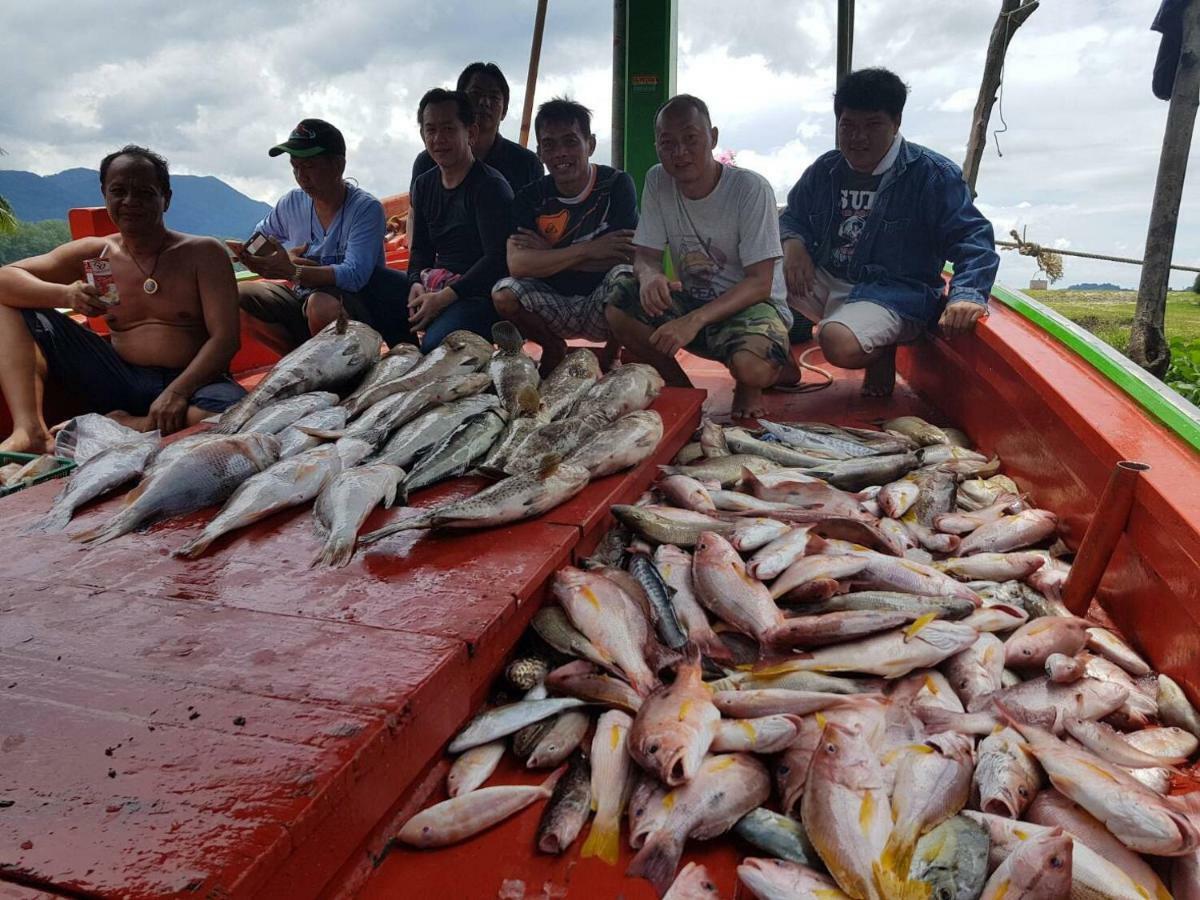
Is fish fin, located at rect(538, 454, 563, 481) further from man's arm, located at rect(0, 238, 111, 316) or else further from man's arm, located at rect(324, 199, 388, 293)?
man's arm, located at rect(324, 199, 388, 293)

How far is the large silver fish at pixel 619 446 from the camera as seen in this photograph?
9.91ft

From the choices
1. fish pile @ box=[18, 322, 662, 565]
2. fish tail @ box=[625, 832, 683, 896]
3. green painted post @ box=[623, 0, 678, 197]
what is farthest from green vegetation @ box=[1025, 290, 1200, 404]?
fish tail @ box=[625, 832, 683, 896]

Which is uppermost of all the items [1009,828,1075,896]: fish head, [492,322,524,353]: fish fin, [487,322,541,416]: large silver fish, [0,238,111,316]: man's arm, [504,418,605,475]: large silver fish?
[0,238,111,316]: man's arm

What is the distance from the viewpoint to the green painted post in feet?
21.2

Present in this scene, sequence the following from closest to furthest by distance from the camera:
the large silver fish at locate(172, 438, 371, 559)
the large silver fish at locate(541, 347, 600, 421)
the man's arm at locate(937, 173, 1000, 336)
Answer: the large silver fish at locate(172, 438, 371, 559) < the large silver fish at locate(541, 347, 600, 421) < the man's arm at locate(937, 173, 1000, 336)

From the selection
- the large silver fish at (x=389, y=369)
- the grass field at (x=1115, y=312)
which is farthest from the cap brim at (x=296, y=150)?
the grass field at (x=1115, y=312)

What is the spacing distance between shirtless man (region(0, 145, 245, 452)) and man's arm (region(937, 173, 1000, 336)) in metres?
4.03

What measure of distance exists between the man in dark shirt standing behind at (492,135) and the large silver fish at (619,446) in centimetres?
326

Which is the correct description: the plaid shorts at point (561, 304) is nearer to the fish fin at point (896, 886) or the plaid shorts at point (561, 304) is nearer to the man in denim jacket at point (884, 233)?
the man in denim jacket at point (884, 233)

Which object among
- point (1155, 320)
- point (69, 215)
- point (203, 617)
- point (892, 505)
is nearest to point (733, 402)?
point (892, 505)

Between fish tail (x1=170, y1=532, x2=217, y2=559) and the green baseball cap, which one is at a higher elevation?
the green baseball cap

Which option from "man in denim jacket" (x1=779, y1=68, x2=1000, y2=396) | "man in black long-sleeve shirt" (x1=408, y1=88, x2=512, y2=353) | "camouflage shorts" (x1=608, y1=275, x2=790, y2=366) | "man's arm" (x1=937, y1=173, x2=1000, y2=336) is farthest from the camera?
"man in black long-sleeve shirt" (x1=408, y1=88, x2=512, y2=353)

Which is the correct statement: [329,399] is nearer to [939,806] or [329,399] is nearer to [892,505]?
[892,505]

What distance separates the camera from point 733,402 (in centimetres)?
478
